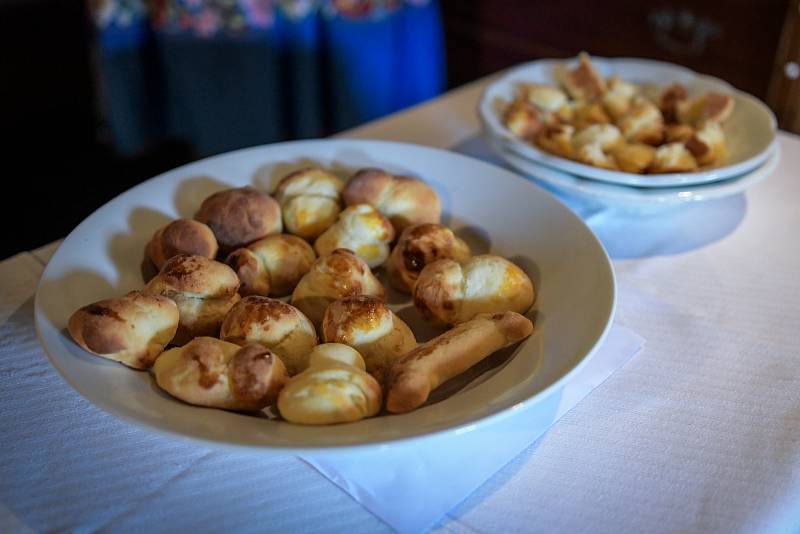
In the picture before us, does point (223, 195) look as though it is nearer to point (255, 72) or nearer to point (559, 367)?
point (559, 367)

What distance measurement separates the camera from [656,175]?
76 cm

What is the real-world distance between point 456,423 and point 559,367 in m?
0.10

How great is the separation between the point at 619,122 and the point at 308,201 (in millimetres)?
414

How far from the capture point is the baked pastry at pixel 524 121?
2.88 ft

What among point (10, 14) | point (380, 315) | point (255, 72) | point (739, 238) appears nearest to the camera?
point (380, 315)

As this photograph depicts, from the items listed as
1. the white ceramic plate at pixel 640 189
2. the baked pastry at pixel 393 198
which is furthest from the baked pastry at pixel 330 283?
the white ceramic plate at pixel 640 189

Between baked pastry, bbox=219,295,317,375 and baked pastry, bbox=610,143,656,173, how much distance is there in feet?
1.45

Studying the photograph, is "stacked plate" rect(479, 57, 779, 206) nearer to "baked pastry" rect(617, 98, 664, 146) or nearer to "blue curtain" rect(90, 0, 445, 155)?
"baked pastry" rect(617, 98, 664, 146)

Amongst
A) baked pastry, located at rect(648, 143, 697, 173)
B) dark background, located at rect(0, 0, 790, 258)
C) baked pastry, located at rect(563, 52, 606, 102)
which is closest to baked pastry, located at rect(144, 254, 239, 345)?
baked pastry, located at rect(648, 143, 697, 173)

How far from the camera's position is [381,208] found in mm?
734

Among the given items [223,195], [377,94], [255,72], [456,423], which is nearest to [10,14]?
[255,72]

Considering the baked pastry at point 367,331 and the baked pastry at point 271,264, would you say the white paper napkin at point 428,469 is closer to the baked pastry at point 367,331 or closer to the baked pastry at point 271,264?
the baked pastry at point 367,331

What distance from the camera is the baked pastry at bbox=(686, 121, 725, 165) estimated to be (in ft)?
2.69

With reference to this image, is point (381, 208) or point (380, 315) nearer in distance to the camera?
point (380, 315)
